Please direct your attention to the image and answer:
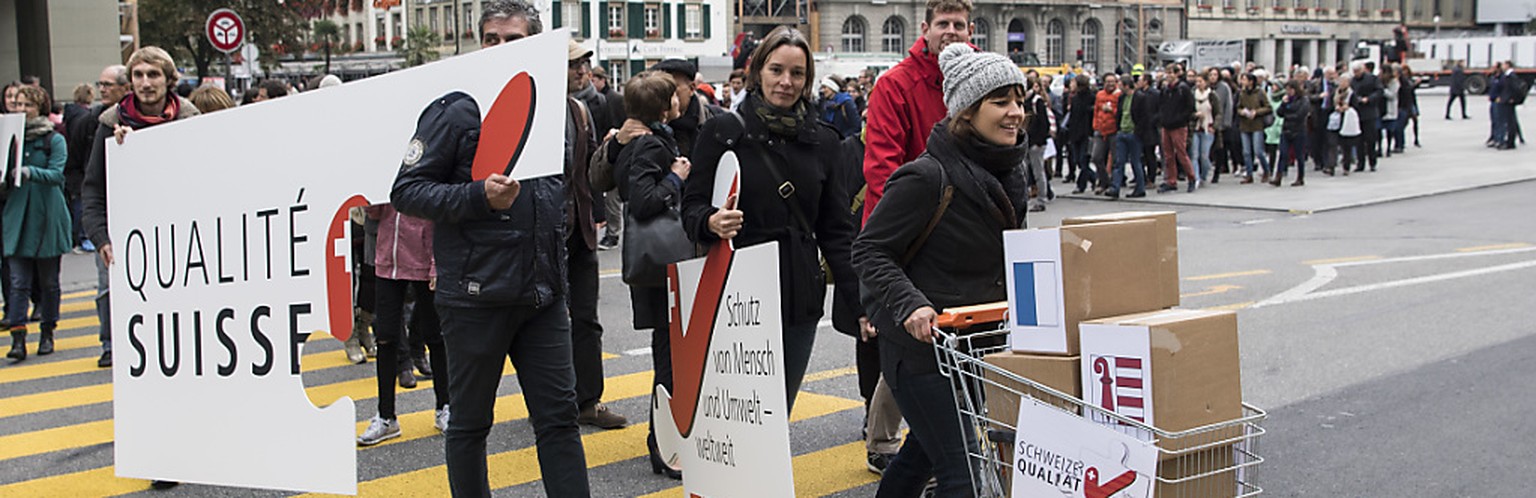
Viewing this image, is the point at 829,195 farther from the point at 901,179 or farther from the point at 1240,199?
the point at 1240,199

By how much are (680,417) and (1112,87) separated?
16726 mm

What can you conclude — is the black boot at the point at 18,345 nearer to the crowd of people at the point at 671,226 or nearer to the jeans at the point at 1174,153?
the crowd of people at the point at 671,226

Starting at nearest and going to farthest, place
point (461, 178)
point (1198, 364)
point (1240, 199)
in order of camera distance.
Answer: point (1198, 364), point (461, 178), point (1240, 199)

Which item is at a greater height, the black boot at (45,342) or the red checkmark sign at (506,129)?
the red checkmark sign at (506,129)

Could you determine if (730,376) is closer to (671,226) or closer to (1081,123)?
(671,226)

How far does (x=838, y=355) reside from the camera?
884 centimetres

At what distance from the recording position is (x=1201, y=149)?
70.5 ft

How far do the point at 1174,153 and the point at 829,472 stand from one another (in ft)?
51.4

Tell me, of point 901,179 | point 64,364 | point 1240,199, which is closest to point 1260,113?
point 1240,199

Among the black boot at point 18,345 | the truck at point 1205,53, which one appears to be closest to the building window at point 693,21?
the truck at point 1205,53

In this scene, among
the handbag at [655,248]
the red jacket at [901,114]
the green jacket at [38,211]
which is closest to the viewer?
the red jacket at [901,114]

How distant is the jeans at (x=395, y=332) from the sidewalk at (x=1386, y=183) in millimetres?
13963

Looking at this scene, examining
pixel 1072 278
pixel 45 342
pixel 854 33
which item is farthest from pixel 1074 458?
pixel 854 33

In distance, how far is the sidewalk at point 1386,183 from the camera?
19062mm
